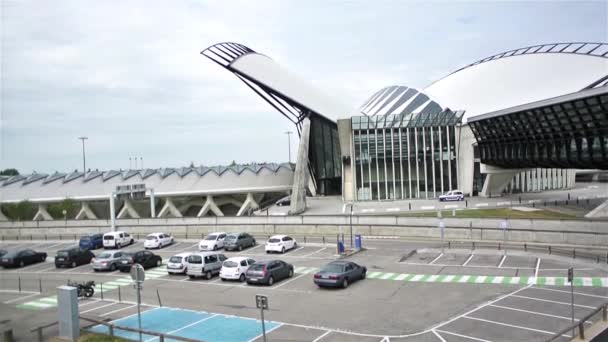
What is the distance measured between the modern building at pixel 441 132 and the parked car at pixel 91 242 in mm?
19061

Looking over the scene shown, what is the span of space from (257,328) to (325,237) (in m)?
23.2

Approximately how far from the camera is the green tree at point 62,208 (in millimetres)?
67562

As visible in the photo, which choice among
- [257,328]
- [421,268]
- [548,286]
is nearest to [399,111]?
[421,268]

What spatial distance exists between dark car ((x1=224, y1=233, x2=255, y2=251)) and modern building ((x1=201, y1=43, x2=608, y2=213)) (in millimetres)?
15993

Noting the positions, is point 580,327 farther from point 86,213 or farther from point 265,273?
point 86,213

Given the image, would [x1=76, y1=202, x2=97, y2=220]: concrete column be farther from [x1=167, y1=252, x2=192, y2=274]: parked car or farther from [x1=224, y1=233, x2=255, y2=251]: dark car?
[x1=167, y1=252, x2=192, y2=274]: parked car

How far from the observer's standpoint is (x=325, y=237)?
39594 mm

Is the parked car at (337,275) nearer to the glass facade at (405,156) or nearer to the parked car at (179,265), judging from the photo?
the parked car at (179,265)

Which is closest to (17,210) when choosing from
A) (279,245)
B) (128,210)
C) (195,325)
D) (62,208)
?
(62,208)

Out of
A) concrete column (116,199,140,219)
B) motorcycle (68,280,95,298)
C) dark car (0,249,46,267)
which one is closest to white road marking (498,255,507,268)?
motorcycle (68,280,95,298)

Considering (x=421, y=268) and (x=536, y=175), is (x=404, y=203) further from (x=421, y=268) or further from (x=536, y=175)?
(x=421, y=268)

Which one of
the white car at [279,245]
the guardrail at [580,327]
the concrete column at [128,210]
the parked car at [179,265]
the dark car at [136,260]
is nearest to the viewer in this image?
the guardrail at [580,327]

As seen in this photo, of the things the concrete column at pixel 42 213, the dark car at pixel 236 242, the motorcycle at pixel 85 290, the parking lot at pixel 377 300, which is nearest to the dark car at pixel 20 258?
the parking lot at pixel 377 300

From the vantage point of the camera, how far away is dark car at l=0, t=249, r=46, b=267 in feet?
106
